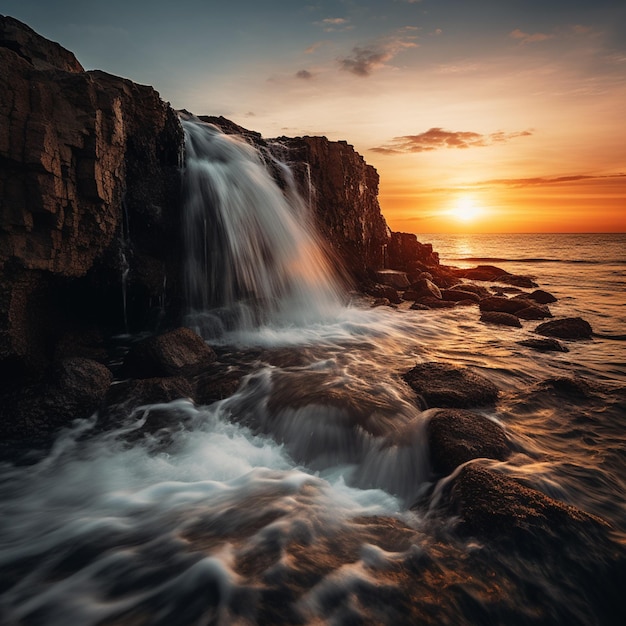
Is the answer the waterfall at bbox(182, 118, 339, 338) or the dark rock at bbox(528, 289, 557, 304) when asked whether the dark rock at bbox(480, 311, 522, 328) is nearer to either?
the dark rock at bbox(528, 289, 557, 304)

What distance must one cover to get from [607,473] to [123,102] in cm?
1093

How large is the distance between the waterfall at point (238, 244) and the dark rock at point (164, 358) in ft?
8.17

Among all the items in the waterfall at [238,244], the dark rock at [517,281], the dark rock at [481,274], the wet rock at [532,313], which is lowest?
the wet rock at [532,313]

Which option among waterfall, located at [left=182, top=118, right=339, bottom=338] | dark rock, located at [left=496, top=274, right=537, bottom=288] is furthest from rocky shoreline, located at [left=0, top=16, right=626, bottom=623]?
dark rock, located at [left=496, top=274, right=537, bottom=288]

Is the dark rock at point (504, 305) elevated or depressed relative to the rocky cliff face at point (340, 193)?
depressed

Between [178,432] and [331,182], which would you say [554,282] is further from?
[178,432]

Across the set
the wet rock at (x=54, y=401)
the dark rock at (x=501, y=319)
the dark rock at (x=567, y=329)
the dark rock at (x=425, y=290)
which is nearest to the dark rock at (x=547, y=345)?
the dark rock at (x=567, y=329)

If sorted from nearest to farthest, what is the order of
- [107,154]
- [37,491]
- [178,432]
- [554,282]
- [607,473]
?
1. [37,491]
2. [607,473]
3. [178,432]
4. [107,154]
5. [554,282]

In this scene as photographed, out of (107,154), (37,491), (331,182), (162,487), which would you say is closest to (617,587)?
(162,487)

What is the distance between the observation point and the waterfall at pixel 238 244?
1085 centimetres

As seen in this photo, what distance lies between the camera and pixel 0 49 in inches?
219

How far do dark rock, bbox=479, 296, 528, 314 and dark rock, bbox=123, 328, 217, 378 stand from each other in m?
12.3

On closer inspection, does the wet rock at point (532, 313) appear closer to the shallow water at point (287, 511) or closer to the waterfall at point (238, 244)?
the shallow water at point (287, 511)

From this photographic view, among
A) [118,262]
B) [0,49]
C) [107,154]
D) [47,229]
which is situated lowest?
[118,262]
